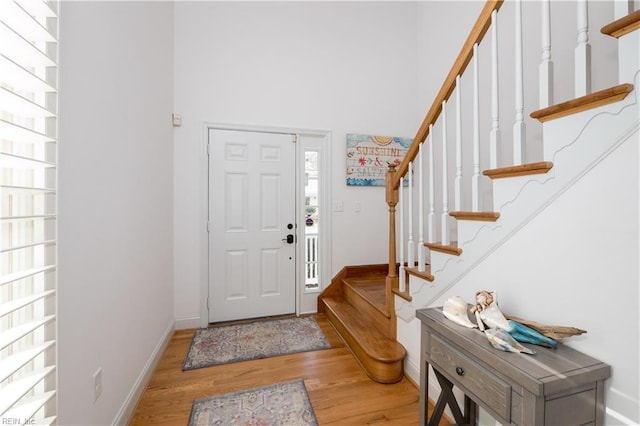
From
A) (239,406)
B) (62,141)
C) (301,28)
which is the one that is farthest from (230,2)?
(239,406)

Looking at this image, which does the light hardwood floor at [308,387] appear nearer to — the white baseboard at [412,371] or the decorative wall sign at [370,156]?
the white baseboard at [412,371]

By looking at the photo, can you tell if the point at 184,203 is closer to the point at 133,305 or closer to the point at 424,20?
the point at 133,305

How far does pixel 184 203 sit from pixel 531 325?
2838 millimetres

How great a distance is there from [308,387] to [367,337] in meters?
0.59

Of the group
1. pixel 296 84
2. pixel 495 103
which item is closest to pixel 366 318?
pixel 495 103

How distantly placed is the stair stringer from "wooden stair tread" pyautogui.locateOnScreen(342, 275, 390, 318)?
0.88m

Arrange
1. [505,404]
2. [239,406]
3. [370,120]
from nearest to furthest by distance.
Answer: [505,404] < [239,406] < [370,120]

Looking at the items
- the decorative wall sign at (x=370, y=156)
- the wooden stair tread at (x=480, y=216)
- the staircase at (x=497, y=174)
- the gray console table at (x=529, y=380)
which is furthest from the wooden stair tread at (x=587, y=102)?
the decorative wall sign at (x=370, y=156)

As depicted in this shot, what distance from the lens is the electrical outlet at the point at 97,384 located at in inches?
49.2

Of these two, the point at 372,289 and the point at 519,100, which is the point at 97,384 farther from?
the point at 519,100

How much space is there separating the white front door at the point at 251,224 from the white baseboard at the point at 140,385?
0.62m

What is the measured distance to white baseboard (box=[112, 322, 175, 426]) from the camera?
1.51 meters

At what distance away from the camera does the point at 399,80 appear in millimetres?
3418

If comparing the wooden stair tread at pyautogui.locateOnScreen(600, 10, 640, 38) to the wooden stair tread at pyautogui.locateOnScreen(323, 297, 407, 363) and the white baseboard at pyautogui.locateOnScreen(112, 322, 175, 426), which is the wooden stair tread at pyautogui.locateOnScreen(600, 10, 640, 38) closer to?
the wooden stair tread at pyautogui.locateOnScreen(323, 297, 407, 363)
